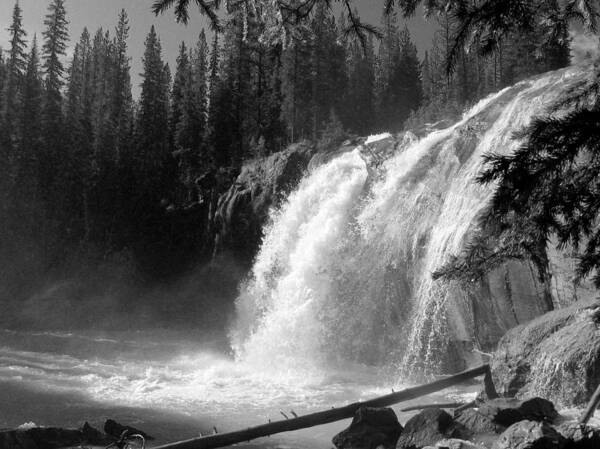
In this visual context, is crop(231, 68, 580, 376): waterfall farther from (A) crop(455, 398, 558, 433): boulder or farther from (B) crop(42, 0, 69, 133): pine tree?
(B) crop(42, 0, 69, 133): pine tree

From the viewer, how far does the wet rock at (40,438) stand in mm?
7887

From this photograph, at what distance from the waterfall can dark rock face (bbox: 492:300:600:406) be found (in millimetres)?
2535

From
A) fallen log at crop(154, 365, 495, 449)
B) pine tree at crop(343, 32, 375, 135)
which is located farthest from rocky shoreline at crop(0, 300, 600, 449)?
pine tree at crop(343, 32, 375, 135)

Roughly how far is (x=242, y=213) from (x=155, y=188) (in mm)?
11803

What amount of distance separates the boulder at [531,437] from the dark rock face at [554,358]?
2.89 meters

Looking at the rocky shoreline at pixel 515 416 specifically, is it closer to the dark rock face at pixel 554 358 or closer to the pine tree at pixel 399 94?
the dark rock face at pixel 554 358

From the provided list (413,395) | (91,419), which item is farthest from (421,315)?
(91,419)

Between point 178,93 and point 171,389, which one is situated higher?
point 178,93

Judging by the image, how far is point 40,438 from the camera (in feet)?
26.7

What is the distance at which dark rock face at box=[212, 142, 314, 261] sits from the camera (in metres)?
26.2

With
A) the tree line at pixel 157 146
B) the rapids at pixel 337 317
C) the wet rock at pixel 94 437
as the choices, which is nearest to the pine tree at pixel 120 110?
the tree line at pixel 157 146

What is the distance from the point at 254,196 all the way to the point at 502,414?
68.2ft

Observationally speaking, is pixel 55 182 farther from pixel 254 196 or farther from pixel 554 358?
pixel 554 358

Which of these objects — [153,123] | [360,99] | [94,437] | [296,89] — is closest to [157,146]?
[153,123]
